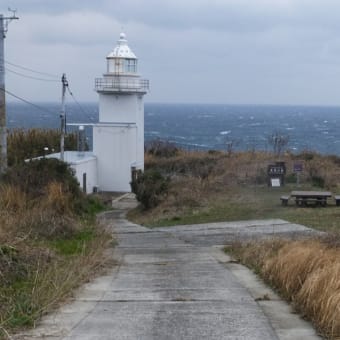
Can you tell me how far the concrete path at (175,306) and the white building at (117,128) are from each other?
1056 inches

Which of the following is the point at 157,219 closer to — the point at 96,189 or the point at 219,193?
the point at 219,193

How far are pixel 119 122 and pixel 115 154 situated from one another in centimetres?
211

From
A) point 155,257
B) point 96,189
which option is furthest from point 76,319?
point 96,189

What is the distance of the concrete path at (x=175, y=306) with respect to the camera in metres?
6.42

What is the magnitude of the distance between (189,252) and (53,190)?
692cm

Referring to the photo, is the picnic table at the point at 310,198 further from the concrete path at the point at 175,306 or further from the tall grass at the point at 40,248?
the concrete path at the point at 175,306

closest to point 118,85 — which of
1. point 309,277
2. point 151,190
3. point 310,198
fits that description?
point 151,190

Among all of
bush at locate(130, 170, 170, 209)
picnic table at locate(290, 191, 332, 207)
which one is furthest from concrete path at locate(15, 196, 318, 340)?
bush at locate(130, 170, 170, 209)

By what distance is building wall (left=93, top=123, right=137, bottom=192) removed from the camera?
130 ft

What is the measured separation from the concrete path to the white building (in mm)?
26818

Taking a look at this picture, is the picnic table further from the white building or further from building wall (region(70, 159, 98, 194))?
the white building

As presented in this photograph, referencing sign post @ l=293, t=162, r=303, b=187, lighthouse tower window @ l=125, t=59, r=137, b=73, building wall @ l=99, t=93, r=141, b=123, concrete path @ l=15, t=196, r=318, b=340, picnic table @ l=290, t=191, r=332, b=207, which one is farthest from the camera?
lighthouse tower window @ l=125, t=59, r=137, b=73

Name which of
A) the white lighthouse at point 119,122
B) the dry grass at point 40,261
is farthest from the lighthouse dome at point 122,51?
the dry grass at point 40,261

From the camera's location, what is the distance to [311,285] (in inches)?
289
